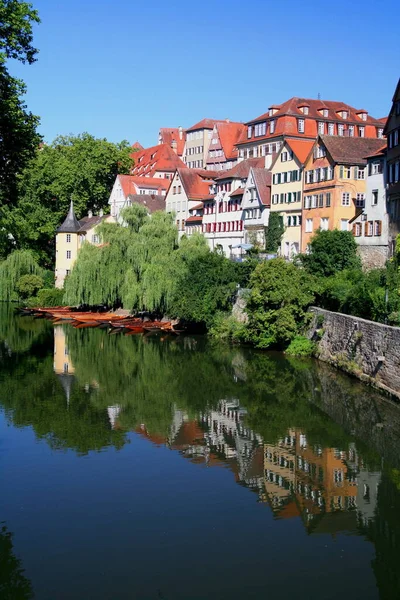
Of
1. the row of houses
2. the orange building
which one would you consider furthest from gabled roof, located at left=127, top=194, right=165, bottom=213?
the orange building

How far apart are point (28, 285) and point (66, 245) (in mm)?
7033

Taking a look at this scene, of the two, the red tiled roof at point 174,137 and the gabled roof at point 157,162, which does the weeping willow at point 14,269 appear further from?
the red tiled roof at point 174,137

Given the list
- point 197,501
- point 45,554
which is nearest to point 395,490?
point 197,501

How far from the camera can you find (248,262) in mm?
47188

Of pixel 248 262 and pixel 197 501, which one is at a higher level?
pixel 248 262

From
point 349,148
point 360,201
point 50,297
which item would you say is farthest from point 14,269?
point 360,201

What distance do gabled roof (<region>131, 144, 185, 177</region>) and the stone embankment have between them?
2375 inches

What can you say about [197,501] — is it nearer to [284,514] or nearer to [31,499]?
[284,514]

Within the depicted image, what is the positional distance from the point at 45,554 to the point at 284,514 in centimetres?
520

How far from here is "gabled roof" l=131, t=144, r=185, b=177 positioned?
95.4 meters

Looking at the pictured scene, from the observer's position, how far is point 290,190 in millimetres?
53594

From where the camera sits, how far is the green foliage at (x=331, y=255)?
42.3 meters

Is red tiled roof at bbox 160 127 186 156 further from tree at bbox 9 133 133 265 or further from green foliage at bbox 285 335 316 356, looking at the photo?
green foliage at bbox 285 335 316 356

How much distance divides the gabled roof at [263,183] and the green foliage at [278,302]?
16559 millimetres
